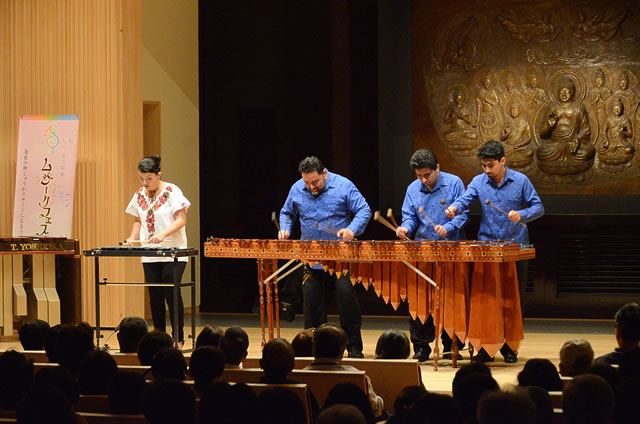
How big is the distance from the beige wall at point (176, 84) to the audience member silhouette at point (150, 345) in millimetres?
5587

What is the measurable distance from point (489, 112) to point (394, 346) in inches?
200

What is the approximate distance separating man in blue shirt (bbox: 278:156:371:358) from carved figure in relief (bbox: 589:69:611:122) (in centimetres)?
336

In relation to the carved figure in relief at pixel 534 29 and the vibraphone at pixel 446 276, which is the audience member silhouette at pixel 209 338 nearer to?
the vibraphone at pixel 446 276

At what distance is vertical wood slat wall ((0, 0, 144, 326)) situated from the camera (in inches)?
337

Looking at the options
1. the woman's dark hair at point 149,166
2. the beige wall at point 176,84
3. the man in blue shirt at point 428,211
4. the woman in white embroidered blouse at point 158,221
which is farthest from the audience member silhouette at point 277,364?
the beige wall at point 176,84

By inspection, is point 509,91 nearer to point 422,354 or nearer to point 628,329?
point 422,354

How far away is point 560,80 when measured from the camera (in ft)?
30.0

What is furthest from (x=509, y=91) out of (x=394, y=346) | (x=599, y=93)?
(x=394, y=346)

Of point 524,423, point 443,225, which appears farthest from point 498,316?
point 524,423

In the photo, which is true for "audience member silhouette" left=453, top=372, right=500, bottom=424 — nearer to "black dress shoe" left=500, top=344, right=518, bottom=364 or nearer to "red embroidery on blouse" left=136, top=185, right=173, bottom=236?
"black dress shoe" left=500, top=344, right=518, bottom=364

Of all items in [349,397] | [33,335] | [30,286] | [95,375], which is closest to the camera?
[349,397]

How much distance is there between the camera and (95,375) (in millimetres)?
3666

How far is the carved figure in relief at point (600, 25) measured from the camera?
902 cm

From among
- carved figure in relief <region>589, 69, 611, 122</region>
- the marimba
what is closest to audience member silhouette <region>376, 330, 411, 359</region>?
the marimba
